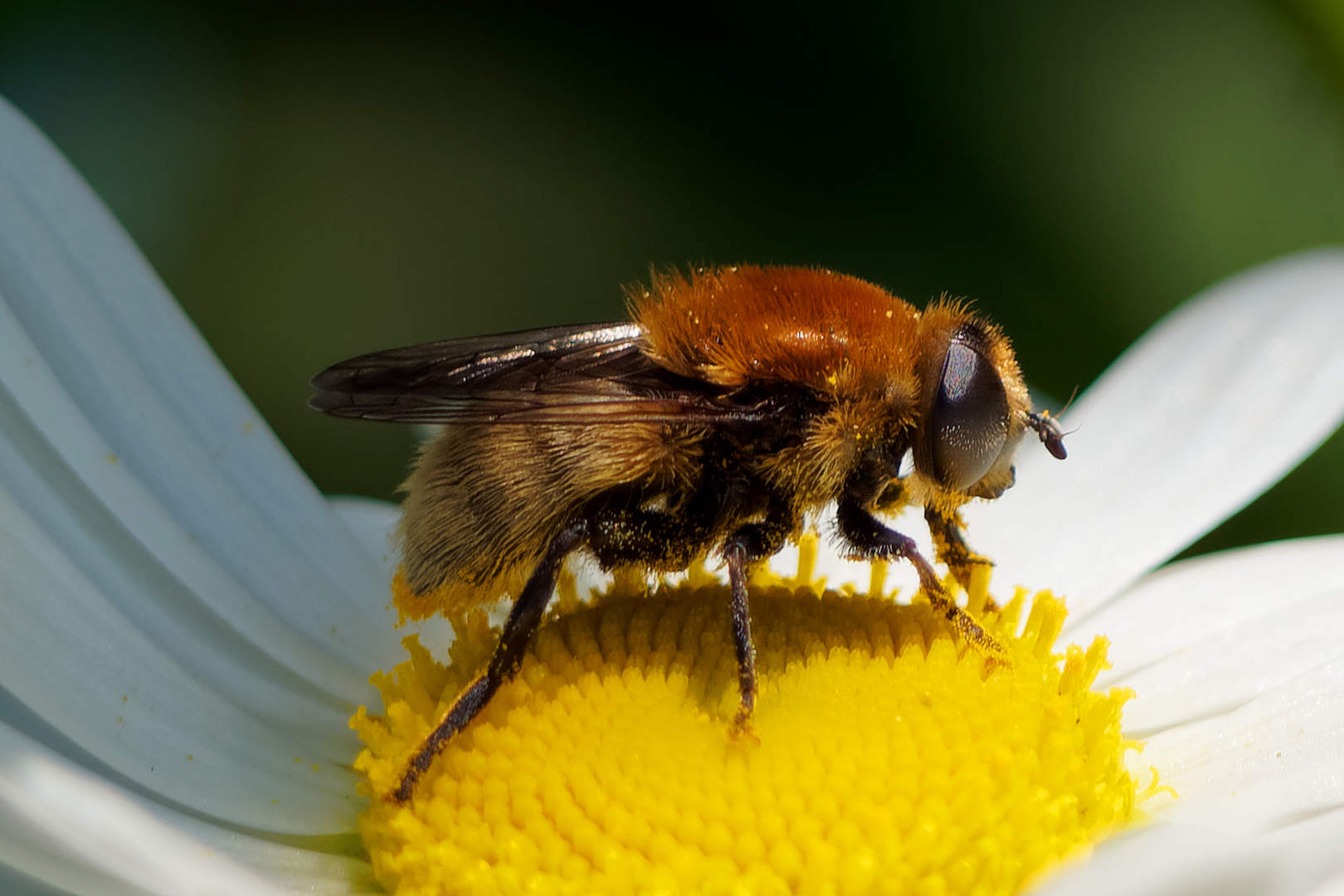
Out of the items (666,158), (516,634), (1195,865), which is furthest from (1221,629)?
(666,158)

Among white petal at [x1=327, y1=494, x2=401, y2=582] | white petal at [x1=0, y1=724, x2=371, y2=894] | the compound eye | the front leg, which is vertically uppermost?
the compound eye

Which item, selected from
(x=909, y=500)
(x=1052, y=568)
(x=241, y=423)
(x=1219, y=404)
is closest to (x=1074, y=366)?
(x=1219, y=404)

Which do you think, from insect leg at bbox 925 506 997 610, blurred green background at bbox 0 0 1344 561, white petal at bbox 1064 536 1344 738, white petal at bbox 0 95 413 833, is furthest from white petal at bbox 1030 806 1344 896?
blurred green background at bbox 0 0 1344 561

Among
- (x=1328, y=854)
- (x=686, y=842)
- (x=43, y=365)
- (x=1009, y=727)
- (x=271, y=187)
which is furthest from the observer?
(x=271, y=187)

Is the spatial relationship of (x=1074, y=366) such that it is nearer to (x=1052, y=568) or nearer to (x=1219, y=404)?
(x=1219, y=404)

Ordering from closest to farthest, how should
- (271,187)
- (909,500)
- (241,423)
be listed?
(909,500) → (241,423) → (271,187)

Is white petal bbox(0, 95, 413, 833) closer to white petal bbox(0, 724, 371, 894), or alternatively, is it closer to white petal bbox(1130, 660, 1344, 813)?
white petal bbox(0, 724, 371, 894)
